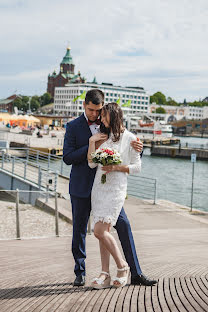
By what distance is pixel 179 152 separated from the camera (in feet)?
223

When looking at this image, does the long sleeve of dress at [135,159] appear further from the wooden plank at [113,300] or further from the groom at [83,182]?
the wooden plank at [113,300]

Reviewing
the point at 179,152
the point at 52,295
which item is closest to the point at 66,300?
the point at 52,295

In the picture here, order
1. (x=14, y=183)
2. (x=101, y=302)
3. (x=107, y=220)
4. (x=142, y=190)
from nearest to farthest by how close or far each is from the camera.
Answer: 1. (x=101, y=302)
2. (x=107, y=220)
3. (x=14, y=183)
4. (x=142, y=190)

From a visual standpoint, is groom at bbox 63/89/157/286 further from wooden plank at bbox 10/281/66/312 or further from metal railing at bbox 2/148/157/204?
metal railing at bbox 2/148/157/204

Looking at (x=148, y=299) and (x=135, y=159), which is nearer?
(x=148, y=299)

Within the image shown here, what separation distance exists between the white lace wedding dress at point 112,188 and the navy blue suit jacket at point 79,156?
10 cm

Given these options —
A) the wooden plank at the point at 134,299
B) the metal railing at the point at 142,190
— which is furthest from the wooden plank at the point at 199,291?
the metal railing at the point at 142,190

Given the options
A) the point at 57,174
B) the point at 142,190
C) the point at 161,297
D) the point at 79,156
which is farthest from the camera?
the point at 142,190

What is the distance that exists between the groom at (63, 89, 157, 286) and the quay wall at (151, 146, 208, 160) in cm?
6328

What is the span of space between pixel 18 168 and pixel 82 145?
15693 mm

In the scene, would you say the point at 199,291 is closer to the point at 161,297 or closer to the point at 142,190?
the point at 161,297

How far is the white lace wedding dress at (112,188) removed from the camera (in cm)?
391

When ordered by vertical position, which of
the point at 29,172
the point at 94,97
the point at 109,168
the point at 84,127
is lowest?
the point at 29,172

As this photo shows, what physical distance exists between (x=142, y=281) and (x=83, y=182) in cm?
102
